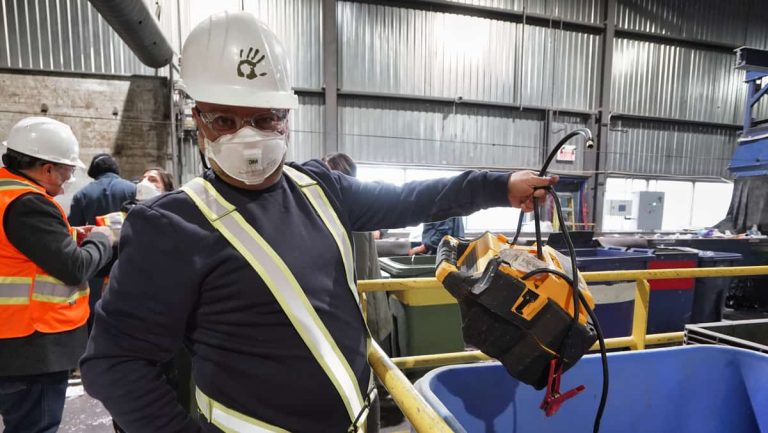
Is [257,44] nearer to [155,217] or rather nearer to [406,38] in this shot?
[155,217]

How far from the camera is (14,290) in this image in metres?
1.68

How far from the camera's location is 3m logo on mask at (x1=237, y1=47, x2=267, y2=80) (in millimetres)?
943

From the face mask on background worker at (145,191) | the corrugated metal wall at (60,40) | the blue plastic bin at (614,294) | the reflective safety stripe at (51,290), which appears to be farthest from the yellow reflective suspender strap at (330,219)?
the corrugated metal wall at (60,40)

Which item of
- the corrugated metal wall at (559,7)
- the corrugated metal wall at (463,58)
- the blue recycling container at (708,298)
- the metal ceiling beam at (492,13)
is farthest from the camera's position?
the corrugated metal wall at (559,7)

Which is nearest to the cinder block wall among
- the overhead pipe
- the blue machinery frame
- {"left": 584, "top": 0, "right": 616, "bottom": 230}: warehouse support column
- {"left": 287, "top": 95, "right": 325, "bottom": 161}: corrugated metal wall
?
the overhead pipe

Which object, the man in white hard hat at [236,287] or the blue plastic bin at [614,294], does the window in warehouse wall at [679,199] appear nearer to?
the blue plastic bin at [614,294]

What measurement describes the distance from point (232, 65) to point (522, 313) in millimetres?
969

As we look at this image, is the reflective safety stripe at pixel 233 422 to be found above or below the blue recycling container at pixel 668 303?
above

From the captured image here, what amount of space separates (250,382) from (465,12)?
9853 mm

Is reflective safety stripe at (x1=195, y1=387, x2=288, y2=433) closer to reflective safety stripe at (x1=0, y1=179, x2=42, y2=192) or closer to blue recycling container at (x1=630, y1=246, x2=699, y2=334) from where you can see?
reflective safety stripe at (x1=0, y1=179, x2=42, y2=192)

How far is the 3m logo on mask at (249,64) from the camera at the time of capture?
943 millimetres

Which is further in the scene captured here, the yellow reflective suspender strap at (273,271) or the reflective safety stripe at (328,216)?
the reflective safety stripe at (328,216)

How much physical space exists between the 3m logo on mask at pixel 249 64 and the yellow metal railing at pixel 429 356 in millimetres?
925

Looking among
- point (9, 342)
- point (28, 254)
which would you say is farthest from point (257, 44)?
point (9, 342)
